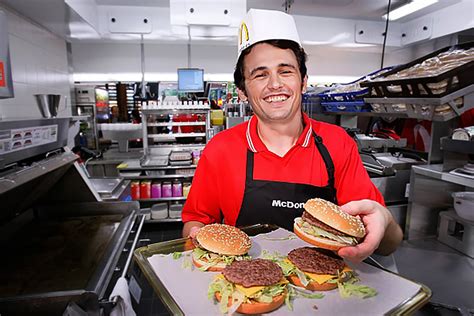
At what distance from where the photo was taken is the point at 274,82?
59.3 inches

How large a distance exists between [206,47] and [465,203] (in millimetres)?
6138

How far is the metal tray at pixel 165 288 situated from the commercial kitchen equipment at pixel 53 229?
0.43m

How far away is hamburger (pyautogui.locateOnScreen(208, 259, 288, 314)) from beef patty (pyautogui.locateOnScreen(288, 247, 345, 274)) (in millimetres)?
102

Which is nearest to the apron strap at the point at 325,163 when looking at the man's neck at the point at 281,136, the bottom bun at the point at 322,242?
the man's neck at the point at 281,136

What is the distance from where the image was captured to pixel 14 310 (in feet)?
4.81

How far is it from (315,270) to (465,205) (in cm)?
176

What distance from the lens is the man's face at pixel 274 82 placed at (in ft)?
4.99

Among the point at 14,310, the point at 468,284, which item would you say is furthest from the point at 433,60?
the point at 14,310

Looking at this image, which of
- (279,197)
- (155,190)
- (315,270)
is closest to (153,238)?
(155,190)

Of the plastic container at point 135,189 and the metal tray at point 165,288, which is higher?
the metal tray at point 165,288

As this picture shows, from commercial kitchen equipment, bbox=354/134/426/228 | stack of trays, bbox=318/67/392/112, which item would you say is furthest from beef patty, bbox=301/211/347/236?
stack of trays, bbox=318/67/392/112

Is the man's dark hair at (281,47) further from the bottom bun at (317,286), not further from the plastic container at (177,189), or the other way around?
the plastic container at (177,189)

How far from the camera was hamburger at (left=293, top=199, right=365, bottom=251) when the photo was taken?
1.16 m

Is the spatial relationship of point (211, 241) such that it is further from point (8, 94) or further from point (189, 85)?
point (189, 85)
